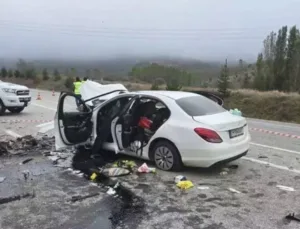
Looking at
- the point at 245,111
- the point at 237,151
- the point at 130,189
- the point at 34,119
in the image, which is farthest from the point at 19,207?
the point at 245,111

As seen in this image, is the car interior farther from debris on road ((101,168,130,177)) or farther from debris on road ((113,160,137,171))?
debris on road ((101,168,130,177))

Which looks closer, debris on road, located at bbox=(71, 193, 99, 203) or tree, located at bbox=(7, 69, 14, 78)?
debris on road, located at bbox=(71, 193, 99, 203)

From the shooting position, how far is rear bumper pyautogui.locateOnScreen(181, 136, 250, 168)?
21.3ft

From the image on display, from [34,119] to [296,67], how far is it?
50241 millimetres

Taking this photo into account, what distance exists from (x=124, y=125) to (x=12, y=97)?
10401 millimetres

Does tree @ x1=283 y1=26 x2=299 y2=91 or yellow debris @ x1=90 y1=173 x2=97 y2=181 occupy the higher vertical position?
tree @ x1=283 y1=26 x2=299 y2=91

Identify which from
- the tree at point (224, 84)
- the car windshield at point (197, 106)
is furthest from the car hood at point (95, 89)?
the tree at point (224, 84)

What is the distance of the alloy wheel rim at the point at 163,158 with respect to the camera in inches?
273

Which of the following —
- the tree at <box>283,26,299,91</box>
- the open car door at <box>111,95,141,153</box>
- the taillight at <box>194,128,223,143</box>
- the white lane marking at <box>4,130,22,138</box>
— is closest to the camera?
the taillight at <box>194,128,223,143</box>

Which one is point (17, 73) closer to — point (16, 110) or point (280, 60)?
point (280, 60)

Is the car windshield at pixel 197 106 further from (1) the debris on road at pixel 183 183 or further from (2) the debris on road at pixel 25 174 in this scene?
(2) the debris on road at pixel 25 174

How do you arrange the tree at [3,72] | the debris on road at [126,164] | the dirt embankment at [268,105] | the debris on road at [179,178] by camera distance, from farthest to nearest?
the tree at [3,72] < the dirt embankment at [268,105] < the debris on road at [126,164] < the debris on road at [179,178]

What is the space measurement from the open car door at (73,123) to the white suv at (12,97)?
30.0 ft

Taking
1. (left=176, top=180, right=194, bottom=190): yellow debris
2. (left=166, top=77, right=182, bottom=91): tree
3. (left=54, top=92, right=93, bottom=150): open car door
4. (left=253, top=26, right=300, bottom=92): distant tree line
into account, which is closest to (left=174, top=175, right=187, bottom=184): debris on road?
(left=176, top=180, right=194, bottom=190): yellow debris
